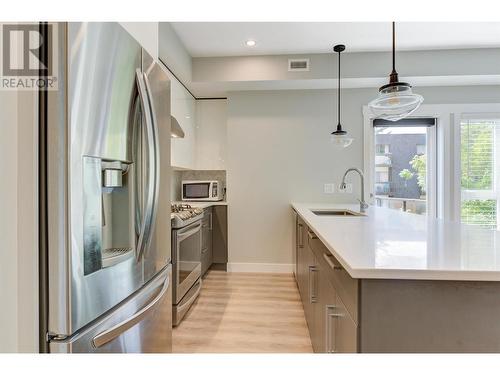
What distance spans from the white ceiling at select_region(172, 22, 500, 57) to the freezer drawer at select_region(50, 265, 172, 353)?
93.1 inches

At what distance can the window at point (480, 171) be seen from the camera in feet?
11.0

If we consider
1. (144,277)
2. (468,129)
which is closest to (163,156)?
(144,277)

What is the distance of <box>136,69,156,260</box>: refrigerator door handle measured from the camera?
3.42 ft

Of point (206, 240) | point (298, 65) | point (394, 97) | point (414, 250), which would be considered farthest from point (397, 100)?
point (206, 240)

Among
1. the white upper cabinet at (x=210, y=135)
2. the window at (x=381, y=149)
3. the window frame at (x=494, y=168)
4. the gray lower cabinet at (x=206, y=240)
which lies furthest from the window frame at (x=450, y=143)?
the gray lower cabinet at (x=206, y=240)

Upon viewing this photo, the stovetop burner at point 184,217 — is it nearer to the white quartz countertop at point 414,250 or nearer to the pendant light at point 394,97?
the white quartz countertop at point 414,250

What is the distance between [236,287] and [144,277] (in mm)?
2008

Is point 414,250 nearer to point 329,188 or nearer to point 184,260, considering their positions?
point 184,260

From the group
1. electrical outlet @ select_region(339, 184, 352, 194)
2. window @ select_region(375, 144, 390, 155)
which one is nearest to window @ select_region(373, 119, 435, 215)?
window @ select_region(375, 144, 390, 155)

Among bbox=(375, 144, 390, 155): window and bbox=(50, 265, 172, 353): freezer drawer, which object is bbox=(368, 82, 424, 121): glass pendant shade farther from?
bbox=(375, 144, 390, 155): window

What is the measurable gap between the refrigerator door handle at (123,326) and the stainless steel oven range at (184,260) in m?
0.89

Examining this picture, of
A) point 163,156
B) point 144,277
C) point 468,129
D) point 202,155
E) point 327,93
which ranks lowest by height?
point 144,277
